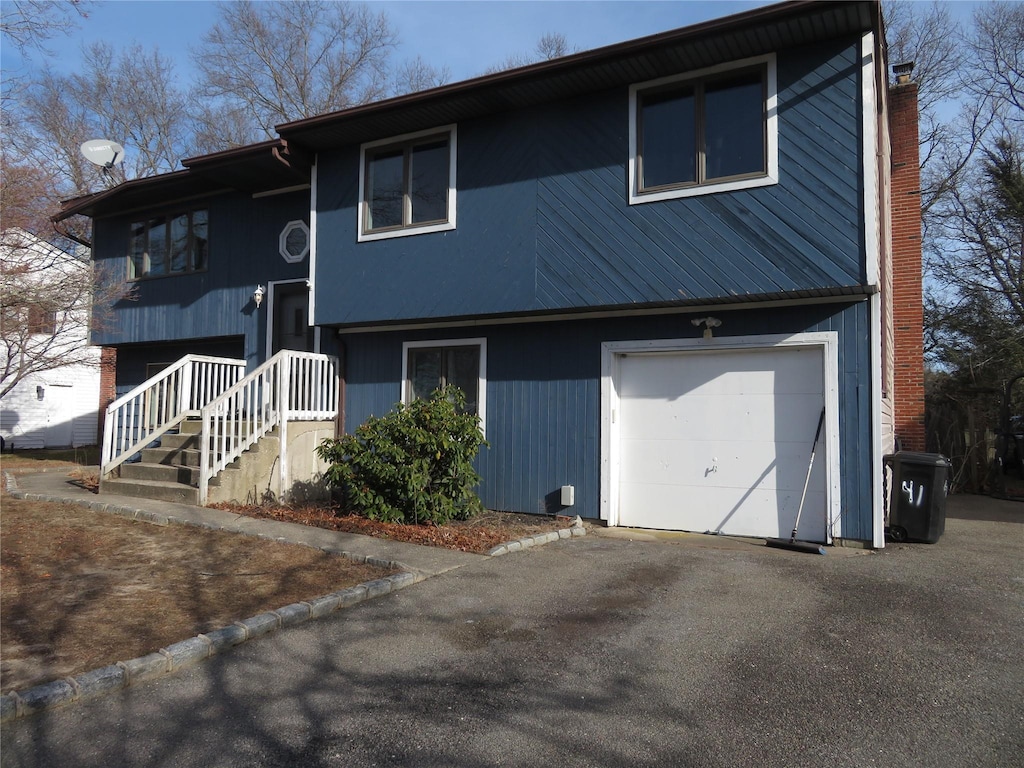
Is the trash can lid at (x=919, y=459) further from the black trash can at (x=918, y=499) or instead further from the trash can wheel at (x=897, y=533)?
the trash can wheel at (x=897, y=533)

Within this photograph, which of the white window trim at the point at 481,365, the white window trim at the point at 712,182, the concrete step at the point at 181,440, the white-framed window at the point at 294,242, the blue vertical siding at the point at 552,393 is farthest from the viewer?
the white-framed window at the point at 294,242

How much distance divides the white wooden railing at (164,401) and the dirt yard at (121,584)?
1.59 metres

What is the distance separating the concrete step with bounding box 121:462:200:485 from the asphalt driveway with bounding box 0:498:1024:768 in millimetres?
4680

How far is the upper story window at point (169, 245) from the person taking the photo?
43.4 ft

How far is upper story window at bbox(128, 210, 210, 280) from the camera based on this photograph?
13219 millimetres

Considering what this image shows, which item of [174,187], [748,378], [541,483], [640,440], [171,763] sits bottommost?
[171,763]

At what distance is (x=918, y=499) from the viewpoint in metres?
8.13

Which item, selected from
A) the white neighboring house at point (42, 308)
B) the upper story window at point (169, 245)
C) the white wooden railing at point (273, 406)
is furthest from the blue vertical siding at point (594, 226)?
the white neighboring house at point (42, 308)

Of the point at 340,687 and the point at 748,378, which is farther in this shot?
the point at 748,378

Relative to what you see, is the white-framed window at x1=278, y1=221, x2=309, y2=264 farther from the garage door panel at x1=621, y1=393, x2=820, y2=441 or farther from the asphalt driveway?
the asphalt driveway

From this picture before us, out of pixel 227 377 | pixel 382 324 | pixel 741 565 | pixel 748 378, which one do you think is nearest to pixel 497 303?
pixel 382 324

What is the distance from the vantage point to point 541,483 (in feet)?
31.2

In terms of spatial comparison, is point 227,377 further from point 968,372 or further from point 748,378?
point 968,372

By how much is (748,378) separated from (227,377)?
311 inches
